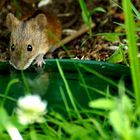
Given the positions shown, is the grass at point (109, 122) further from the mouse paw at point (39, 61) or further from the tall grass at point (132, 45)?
the mouse paw at point (39, 61)

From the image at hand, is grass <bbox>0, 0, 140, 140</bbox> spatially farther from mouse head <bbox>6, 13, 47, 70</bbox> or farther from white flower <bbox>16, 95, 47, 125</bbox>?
mouse head <bbox>6, 13, 47, 70</bbox>

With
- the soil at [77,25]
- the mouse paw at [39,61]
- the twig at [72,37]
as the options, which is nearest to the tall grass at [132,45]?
the mouse paw at [39,61]

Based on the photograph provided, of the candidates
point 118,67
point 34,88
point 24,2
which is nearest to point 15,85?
point 34,88

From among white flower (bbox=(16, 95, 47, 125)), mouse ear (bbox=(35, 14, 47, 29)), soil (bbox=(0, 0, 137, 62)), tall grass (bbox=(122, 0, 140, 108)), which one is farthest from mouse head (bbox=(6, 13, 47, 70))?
white flower (bbox=(16, 95, 47, 125))

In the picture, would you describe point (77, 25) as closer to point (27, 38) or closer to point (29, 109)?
point (27, 38)

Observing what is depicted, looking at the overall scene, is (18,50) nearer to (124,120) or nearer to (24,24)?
(24,24)

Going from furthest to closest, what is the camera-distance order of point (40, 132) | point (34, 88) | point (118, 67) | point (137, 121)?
point (118, 67)
point (34, 88)
point (40, 132)
point (137, 121)
